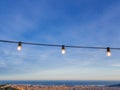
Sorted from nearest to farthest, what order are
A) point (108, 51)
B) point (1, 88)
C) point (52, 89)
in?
1. point (108, 51)
2. point (1, 88)
3. point (52, 89)

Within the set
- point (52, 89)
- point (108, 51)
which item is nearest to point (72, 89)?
point (52, 89)

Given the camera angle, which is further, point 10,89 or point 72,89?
point 72,89

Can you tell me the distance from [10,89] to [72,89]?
35059mm

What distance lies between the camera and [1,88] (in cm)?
1230

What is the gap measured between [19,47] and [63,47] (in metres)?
1.77

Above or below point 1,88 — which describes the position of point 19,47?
above

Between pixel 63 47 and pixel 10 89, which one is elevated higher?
pixel 63 47

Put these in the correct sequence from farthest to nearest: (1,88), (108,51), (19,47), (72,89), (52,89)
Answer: (72,89), (52,89), (1,88), (108,51), (19,47)

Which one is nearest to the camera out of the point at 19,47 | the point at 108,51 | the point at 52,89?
the point at 19,47

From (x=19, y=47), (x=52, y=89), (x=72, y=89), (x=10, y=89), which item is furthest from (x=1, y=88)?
(x=72, y=89)

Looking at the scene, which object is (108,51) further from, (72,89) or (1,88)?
(72,89)

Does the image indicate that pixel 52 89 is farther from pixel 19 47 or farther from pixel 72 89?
pixel 19 47

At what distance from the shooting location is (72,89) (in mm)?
46719

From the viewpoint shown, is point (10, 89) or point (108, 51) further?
point (10, 89)
